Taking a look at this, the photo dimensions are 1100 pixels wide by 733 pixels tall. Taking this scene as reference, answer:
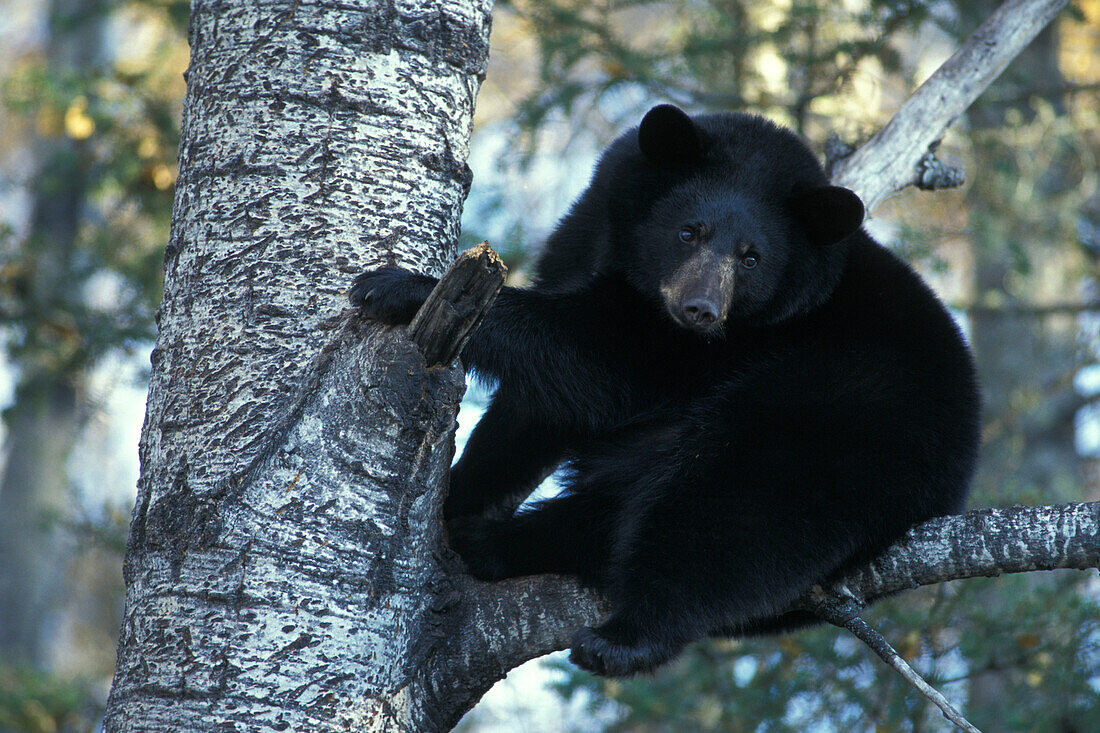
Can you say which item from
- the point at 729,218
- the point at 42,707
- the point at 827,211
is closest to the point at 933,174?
the point at 827,211

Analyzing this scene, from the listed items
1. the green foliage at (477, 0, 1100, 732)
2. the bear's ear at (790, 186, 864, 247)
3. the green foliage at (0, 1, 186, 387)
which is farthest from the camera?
the green foliage at (0, 1, 186, 387)

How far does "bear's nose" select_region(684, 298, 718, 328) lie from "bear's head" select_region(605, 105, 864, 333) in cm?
23

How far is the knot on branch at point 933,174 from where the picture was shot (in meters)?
3.58

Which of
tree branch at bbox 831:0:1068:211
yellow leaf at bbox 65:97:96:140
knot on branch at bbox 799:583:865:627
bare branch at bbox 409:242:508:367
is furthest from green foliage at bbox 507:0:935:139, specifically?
bare branch at bbox 409:242:508:367

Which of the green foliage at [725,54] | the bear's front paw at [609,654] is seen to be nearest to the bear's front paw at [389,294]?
the bear's front paw at [609,654]

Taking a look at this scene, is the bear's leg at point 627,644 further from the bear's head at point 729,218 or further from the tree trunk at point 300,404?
the bear's head at point 729,218

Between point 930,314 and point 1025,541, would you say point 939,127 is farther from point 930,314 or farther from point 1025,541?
point 1025,541

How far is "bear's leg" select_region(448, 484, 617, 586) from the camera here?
2775 millimetres

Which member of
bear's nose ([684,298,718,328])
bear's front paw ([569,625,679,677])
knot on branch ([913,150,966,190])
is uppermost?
knot on branch ([913,150,966,190])

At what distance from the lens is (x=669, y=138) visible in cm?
323

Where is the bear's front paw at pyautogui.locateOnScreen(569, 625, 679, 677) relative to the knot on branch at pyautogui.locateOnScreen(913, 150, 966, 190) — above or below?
below

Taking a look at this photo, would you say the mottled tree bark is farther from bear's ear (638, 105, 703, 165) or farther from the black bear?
bear's ear (638, 105, 703, 165)

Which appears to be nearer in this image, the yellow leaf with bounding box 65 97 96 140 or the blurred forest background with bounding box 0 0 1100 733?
the blurred forest background with bounding box 0 0 1100 733

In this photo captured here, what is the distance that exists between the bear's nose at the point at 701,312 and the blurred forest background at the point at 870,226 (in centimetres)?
111
